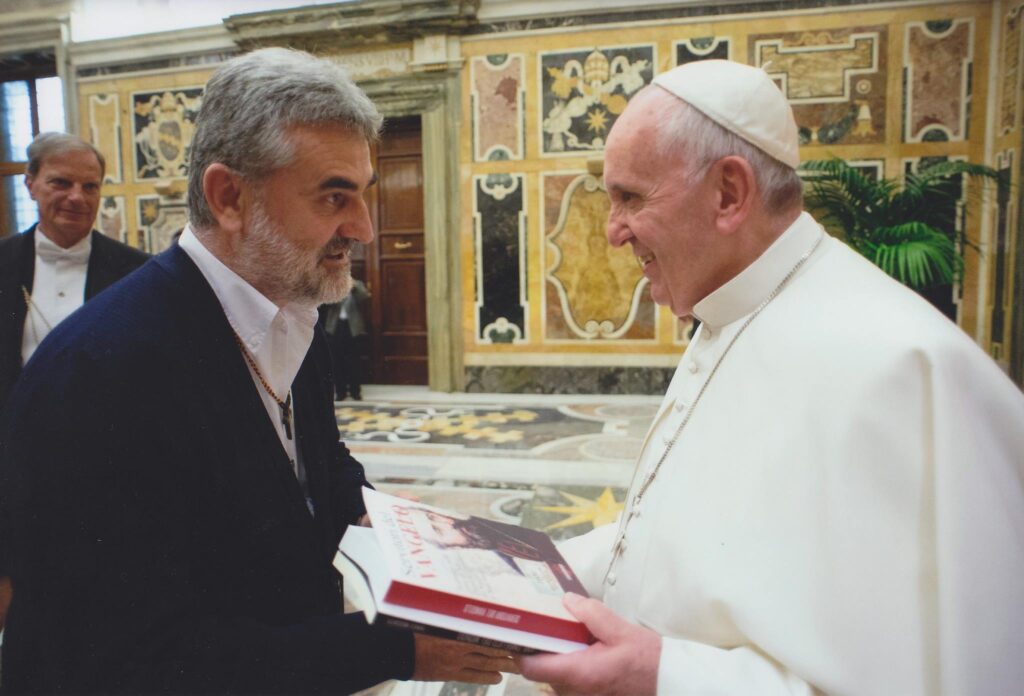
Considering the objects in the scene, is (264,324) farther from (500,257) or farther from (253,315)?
(500,257)

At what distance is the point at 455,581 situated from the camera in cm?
86

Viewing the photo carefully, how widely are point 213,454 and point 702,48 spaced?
6.62m

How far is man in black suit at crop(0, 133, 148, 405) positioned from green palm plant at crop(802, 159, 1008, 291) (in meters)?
4.77

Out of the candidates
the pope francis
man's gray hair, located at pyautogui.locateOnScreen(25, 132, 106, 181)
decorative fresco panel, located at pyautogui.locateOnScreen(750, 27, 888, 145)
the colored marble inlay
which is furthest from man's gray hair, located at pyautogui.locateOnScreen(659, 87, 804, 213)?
decorative fresco panel, located at pyautogui.locateOnScreen(750, 27, 888, 145)

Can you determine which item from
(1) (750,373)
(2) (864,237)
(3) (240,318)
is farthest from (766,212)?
(2) (864,237)

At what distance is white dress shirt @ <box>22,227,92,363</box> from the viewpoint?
2.39m

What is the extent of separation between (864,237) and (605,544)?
183 inches

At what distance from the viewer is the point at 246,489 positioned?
1.09 m

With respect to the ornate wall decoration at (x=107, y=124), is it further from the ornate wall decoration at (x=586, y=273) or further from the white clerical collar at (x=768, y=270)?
the white clerical collar at (x=768, y=270)

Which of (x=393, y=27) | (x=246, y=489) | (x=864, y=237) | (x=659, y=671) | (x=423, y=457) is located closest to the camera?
(x=659, y=671)

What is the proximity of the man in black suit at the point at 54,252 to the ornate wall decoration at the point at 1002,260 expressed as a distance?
261 inches

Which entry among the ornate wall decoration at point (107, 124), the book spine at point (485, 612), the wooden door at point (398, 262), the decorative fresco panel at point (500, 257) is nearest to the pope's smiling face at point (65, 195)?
the book spine at point (485, 612)

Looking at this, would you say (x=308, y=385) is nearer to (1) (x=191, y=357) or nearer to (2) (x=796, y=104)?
(1) (x=191, y=357)

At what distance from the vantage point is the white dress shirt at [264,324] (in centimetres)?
123
